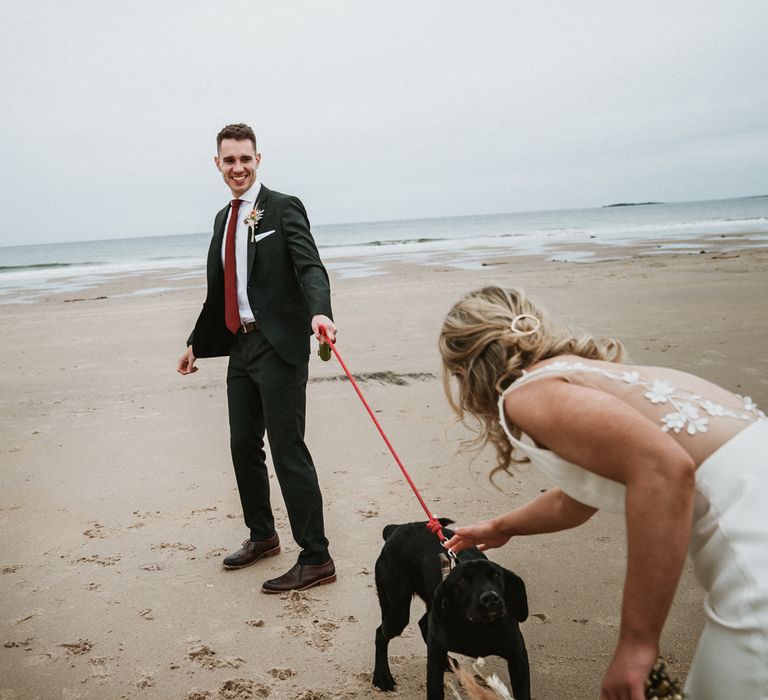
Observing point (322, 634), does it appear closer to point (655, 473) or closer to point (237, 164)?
point (655, 473)

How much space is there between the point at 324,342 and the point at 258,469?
37.8 inches

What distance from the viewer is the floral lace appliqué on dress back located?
1.49m

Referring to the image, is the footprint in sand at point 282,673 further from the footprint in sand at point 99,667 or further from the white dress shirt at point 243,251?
the white dress shirt at point 243,251

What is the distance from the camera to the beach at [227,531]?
2.79m

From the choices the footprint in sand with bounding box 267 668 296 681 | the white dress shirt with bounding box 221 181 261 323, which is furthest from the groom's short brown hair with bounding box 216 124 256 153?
the footprint in sand with bounding box 267 668 296 681

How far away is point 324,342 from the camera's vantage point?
10.4 feet

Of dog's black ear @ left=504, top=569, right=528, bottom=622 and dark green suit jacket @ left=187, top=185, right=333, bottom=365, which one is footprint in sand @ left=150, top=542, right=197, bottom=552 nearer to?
dark green suit jacket @ left=187, top=185, right=333, bottom=365

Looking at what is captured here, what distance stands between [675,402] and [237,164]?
9.15ft

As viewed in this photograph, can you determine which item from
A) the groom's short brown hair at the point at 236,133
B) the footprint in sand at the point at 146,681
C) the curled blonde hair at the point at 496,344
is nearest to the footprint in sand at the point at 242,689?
the footprint in sand at the point at 146,681

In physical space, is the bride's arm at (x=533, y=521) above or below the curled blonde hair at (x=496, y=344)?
below

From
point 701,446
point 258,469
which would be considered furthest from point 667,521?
point 258,469

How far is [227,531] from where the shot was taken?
13.3ft

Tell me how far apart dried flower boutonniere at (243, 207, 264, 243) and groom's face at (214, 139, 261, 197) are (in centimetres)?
17

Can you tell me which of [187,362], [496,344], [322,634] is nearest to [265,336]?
[187,362]
